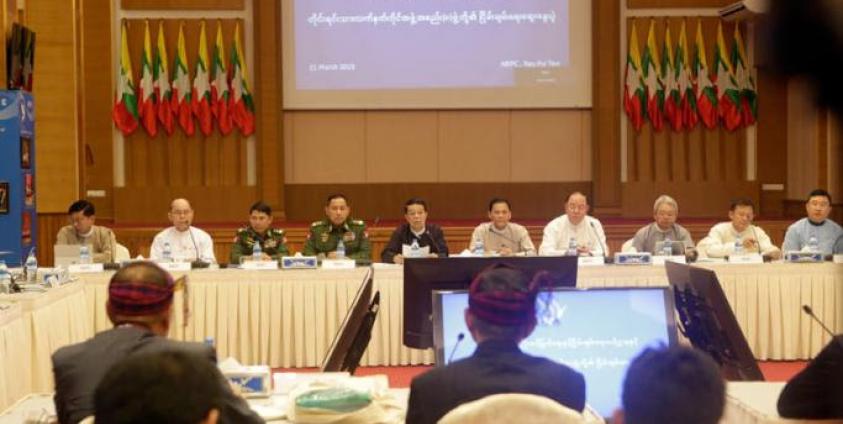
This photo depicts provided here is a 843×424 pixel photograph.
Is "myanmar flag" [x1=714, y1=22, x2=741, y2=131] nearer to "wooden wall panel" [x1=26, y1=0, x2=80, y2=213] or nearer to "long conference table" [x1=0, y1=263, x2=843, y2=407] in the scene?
"long conference table" [x1=0, y1=263, x2=843, y2=407]

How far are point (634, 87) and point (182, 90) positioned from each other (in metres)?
5.20

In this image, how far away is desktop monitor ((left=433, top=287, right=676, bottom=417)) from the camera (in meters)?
3.38

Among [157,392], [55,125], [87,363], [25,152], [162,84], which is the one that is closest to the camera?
[157,392]

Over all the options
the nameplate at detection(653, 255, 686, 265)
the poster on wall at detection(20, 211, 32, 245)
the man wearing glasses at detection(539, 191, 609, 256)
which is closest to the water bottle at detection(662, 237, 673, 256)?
the nameplate at detection(653, 255, 686, 265)

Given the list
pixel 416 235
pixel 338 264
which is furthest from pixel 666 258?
pixel 338 264

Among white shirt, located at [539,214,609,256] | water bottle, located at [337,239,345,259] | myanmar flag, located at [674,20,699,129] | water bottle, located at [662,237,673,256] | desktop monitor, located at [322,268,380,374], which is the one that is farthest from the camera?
myanmar flag, located at [674,20,699,129]

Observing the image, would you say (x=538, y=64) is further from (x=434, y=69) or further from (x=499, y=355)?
(x=499, y=355)

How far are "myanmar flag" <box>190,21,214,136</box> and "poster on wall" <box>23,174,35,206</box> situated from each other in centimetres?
331

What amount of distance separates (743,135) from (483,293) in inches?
424

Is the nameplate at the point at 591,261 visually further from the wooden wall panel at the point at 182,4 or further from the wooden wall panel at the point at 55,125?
the wooden wall panel at the point at 182,4

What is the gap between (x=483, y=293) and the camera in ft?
8.30

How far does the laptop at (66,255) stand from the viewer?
7023 mm

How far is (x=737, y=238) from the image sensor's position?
26.1 feet

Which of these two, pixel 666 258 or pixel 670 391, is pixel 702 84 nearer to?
pixel 666 258
